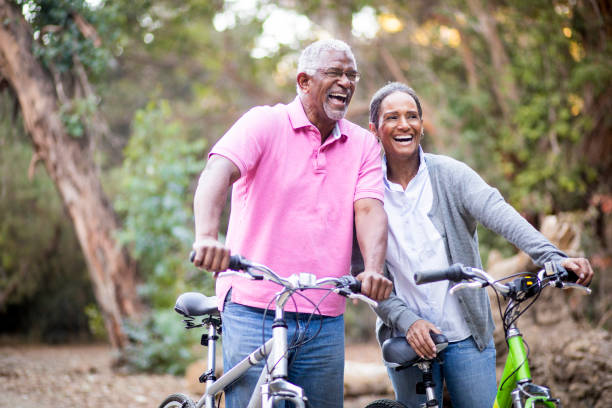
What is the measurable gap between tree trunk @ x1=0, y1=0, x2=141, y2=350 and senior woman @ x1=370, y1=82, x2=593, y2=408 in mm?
→ 6238

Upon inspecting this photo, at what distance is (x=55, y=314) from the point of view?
1338 centimetres

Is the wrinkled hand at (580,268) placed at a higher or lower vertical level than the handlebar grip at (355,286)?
higher

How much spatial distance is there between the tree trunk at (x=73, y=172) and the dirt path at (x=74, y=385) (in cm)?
74

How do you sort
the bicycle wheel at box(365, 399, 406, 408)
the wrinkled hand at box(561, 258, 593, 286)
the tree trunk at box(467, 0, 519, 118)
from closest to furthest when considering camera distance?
1. the wrinkled hand at box(561, 258, 593, 286)
2. the bicycle wheel at box(365, 399, 406, 408)
3. the tree trunk at box(467, 0, 519, 118)

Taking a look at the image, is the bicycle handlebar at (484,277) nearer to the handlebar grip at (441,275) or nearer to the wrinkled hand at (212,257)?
the handlebar grip at (441,275)

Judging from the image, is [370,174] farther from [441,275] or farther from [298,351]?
[298,351]

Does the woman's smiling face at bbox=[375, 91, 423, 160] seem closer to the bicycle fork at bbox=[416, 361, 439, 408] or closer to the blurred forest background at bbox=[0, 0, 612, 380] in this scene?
the bicycle fork at bbox=[416, 361, 439, 408]

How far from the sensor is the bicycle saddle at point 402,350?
2.70 meters

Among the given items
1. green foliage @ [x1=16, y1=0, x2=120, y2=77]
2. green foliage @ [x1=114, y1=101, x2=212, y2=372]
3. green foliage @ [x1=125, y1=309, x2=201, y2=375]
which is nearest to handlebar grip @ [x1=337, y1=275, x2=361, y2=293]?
green foliage @ [x1=16, y1=0, x2=120, y2=77]

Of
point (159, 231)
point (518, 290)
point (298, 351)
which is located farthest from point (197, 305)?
point (159, 231)

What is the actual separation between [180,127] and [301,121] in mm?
7827

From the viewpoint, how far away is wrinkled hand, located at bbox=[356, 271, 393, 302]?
94.4 inches

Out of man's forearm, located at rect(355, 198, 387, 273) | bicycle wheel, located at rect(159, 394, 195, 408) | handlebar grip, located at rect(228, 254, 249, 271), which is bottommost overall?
bicycle wheel, located at rect(159, 394, 195, 408)

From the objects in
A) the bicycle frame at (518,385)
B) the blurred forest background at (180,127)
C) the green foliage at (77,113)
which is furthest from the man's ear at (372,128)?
the green foliage at (77,113)
